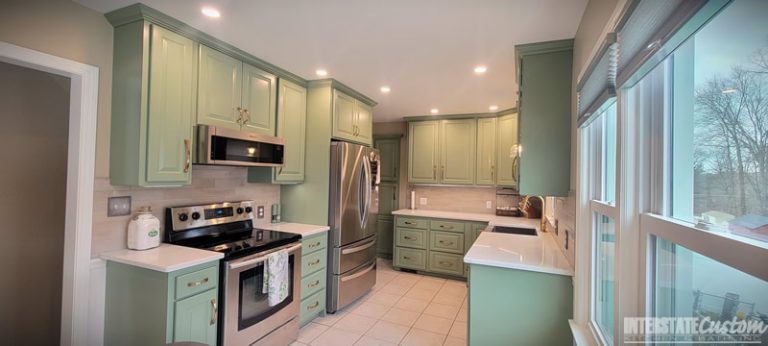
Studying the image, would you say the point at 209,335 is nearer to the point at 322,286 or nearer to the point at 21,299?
the point at 322,286

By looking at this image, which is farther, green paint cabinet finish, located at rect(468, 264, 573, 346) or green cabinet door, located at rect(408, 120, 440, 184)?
green cabinet door, located at rect(408, 120, 440, 184)

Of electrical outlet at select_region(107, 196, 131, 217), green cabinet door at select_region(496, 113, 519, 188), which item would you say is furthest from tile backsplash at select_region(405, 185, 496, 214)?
electrical outlet at select_region(107, 196, 131, 217)

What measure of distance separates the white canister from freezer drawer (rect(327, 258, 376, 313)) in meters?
1.54

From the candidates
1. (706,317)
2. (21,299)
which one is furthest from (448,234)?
(21,299)

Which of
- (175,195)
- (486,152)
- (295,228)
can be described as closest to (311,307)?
(295,228)

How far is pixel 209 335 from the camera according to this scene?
71.7 inches

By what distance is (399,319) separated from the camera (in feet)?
9.50

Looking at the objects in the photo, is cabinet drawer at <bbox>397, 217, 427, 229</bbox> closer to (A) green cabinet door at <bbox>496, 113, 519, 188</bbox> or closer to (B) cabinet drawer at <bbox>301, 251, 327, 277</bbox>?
(A) green cabinet door at <bbox>496, 113, 519, 188</bbox>

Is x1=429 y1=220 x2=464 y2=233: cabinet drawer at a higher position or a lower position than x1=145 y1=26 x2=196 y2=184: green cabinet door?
lower

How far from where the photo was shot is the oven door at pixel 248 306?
189 cm

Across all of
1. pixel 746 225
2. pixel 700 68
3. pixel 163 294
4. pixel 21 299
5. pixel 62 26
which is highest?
pixel 62 26

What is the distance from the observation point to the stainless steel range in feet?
6.27

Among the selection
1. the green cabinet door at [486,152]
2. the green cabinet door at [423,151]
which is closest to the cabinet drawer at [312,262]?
the green cabinet door at [423,151]

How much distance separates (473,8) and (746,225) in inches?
57.6
